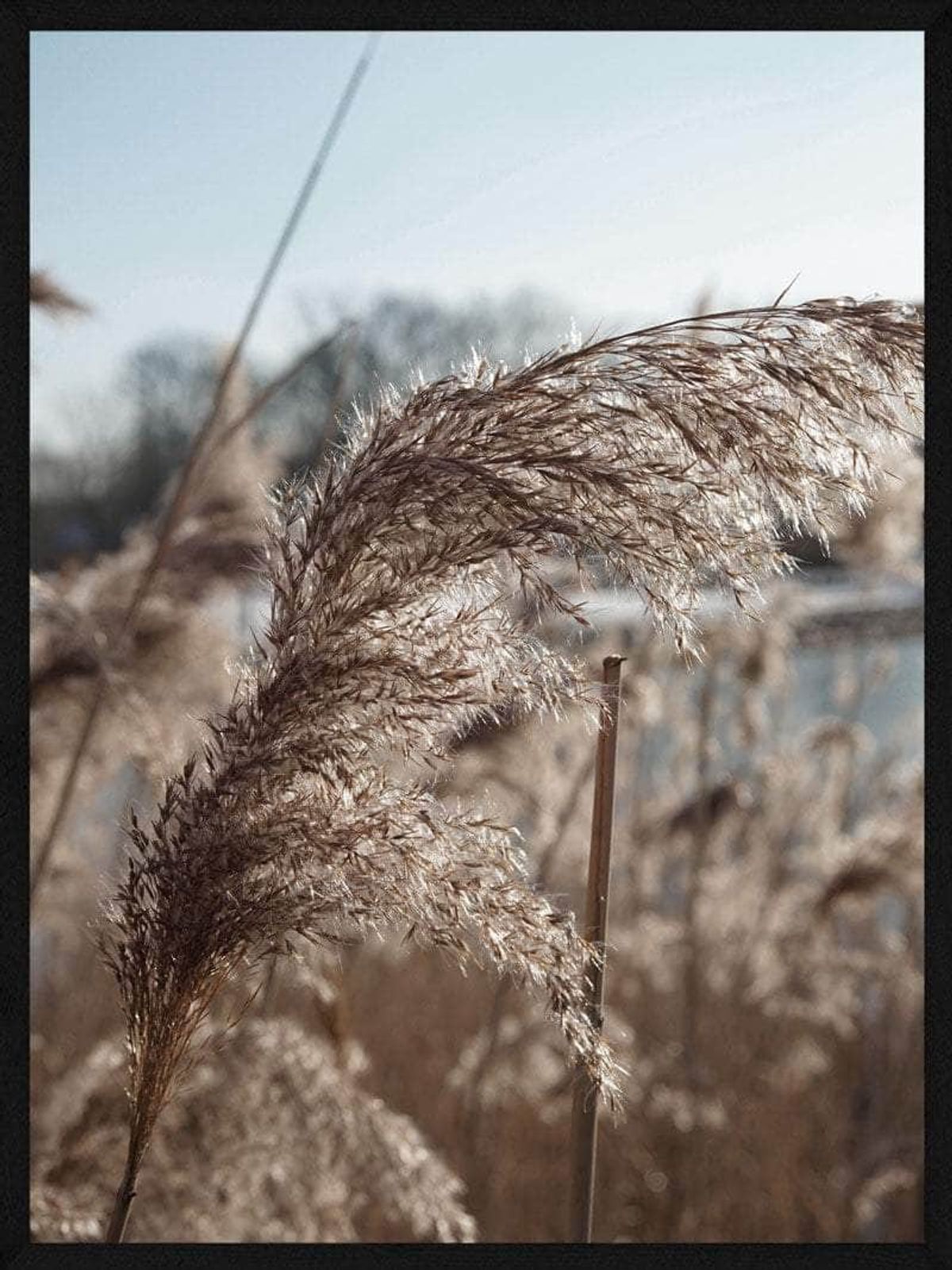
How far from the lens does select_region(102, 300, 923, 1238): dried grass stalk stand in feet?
2.96

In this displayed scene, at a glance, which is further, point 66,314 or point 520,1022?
point 520,1022

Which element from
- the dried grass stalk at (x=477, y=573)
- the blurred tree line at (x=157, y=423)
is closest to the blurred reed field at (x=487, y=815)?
the dried grass stalk at (x=477, y=573)

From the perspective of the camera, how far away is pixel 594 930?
1.00 metres

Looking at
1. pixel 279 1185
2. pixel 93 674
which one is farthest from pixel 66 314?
pixel 279 1185

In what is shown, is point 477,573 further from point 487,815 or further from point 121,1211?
point 121,1211

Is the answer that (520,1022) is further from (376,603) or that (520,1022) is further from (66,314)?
(376,603)

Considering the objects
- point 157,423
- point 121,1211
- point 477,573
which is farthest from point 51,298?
point 157,423

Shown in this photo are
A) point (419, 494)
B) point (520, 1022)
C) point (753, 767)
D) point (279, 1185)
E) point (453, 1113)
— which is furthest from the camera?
point (753, 767)

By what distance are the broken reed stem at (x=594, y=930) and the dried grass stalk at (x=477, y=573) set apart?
0.07 m

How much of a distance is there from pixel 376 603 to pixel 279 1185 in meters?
1.29

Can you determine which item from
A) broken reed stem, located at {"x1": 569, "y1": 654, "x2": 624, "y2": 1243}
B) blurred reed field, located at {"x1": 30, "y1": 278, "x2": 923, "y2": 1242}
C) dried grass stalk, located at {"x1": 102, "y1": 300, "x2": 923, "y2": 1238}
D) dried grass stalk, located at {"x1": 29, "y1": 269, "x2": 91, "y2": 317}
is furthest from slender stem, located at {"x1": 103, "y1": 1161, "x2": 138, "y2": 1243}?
dried grass stalk, located at {"x1": 29, "y1": 269, "x2": 91, "y2": 317}

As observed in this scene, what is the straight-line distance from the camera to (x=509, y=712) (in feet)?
3.33

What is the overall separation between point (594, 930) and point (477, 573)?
12.2 inches

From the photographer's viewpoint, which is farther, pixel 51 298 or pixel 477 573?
pixel 51 298
